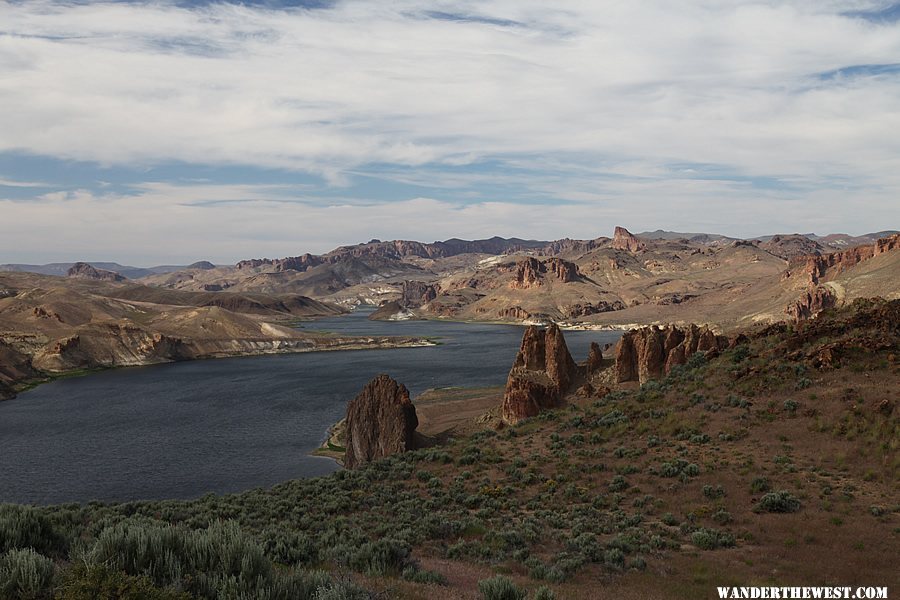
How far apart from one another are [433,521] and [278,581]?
1492 cm

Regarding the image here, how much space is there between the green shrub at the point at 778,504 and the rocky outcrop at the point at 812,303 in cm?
14306

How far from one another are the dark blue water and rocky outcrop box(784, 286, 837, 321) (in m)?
77.1

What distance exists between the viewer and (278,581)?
33.2 ft

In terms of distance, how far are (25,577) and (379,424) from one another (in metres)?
44.7

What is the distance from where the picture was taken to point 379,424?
174ft

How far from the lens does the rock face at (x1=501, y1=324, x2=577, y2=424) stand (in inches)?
2251

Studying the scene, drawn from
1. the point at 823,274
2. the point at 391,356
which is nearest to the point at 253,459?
the point at 391,356

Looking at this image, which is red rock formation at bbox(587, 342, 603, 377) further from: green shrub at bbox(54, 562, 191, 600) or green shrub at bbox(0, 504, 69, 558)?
green shrub at bbox(54, 562, 191, 600)

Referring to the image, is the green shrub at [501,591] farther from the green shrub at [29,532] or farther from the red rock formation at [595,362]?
the red rock formation at [595,362]

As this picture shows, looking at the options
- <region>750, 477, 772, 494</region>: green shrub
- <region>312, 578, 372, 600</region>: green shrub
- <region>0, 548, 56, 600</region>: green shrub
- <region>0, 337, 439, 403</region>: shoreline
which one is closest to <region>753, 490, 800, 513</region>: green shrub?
<region>750, 477, 772, 494</region>: green shrub

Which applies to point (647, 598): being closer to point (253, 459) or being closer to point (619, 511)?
point (619, 511)

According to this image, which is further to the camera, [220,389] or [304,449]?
[220,389]

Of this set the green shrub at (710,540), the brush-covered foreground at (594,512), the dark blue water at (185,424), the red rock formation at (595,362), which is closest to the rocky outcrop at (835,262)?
the dark blue water at (185,424)

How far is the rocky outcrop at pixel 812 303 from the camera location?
480 feet
